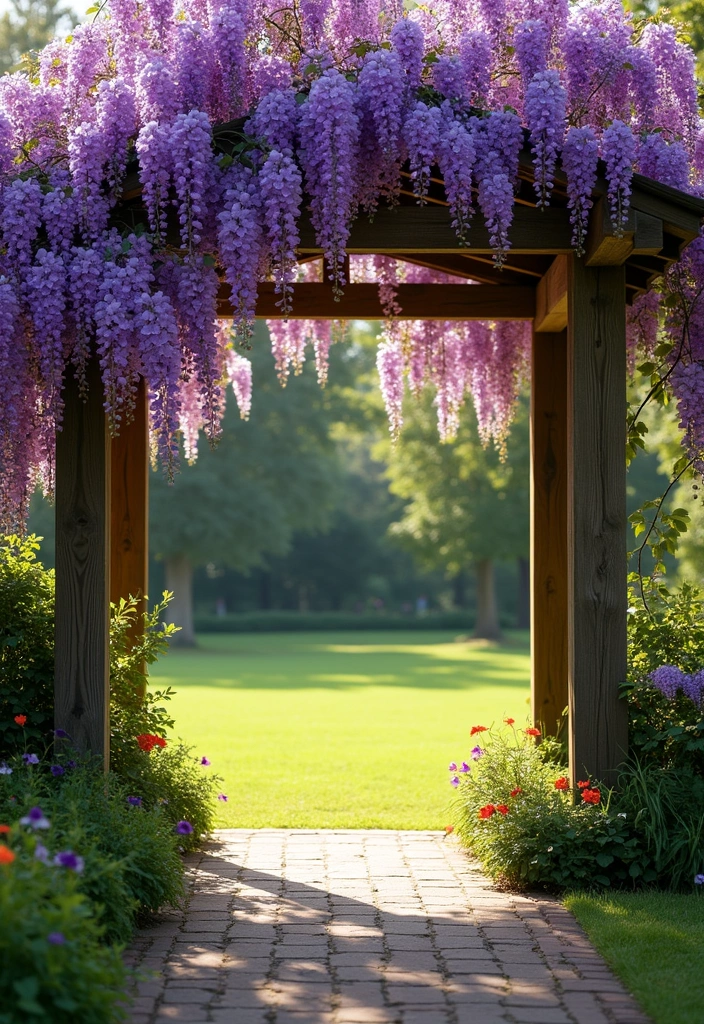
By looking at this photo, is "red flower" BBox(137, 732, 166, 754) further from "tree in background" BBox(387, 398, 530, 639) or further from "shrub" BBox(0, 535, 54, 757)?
"tree in background" BBox(387, 398, 530, 639)

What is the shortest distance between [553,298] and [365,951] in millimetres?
3047

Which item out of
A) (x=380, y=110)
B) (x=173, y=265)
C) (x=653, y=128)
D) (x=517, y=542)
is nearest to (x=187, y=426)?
(x=173, y=265)

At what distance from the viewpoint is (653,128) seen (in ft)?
16.9

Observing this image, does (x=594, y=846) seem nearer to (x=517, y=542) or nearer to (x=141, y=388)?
(x=141, y=388)

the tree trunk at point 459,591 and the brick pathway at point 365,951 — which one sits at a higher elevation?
the brick pathway at point 365,951

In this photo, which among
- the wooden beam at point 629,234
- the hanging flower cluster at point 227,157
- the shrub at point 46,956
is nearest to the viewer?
the shrub at point 46,956

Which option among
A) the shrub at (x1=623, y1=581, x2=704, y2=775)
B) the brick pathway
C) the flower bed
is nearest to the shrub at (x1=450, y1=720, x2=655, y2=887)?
the brick pathway

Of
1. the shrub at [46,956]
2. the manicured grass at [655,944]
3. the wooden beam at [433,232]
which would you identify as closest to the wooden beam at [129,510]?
the wooden beam at [433,232]

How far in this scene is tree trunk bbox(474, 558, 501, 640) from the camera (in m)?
28.5

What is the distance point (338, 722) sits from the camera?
12.9 m

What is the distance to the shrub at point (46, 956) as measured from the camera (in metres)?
2.67

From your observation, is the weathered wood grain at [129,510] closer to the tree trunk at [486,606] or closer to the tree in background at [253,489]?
the tree in background at [253,489]

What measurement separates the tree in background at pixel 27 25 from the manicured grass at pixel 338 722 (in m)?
13.1

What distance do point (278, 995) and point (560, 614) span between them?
10.4 ft
